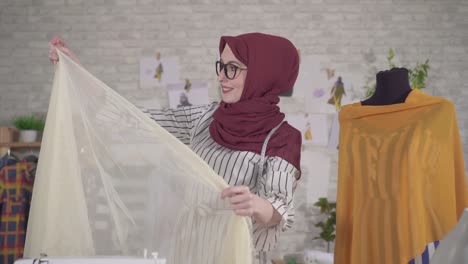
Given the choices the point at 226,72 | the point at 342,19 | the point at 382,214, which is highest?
→ the point at 342,19

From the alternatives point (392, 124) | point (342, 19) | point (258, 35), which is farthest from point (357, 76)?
point (258, 35)

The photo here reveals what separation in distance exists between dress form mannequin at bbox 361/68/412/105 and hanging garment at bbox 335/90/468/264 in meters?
0.04

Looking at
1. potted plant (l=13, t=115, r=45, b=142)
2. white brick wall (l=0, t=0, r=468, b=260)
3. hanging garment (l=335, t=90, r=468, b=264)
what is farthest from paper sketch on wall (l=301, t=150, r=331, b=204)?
hanging garment (l=335, t=90, r=468, b=264)

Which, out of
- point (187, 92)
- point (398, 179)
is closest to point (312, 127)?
point (187, 92)

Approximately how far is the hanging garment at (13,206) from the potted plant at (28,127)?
64 centimetres

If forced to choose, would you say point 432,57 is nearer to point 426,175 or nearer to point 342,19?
point 342,19

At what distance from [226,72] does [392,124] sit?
24.4 inches

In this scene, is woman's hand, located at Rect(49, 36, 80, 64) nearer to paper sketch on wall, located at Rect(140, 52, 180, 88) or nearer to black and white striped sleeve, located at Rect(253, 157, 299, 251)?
black and white striped sleeve, located at Rect(253, 157, 299, 251)

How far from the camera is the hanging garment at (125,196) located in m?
1.24

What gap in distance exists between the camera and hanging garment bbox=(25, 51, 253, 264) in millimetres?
1235

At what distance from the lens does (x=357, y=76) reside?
4.15 meters

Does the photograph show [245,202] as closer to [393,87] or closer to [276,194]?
[276,194]

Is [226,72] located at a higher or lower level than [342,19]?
lower

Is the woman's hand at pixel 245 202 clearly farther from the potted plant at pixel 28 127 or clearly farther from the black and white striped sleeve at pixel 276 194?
the potted plant at pixel 28 127
